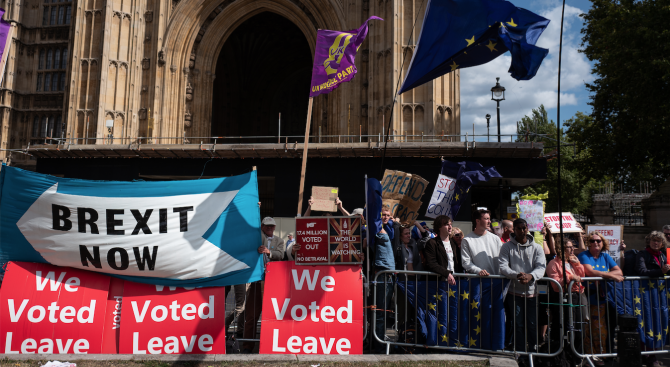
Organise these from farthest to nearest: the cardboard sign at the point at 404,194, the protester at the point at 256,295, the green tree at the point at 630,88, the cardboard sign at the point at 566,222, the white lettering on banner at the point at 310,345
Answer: the green tree at the point at 630,88 → the cardboard sign at the point at 566,222 → the cardboard sign at the point at 404,194 → the protester at the point at 256,295 → the white lettering on banner at the point at 310,345

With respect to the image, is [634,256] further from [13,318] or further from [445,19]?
[13,318]

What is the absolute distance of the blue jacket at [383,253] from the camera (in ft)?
19.6

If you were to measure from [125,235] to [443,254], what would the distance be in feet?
13.0

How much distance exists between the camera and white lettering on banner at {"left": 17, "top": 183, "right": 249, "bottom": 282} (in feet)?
17.7

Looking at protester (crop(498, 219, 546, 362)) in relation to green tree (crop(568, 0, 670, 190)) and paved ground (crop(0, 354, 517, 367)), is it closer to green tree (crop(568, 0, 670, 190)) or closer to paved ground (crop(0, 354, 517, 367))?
paved ground (crop(0, 354, 517, 367))

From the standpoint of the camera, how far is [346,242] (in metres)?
5.56

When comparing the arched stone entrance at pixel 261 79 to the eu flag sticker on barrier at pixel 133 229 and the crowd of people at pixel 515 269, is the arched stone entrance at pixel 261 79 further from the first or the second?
the crowd of people at pixel 515 269

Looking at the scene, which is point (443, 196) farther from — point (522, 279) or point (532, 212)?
point (522, 279)

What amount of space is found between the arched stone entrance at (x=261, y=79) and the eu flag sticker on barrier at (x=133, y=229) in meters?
24.1

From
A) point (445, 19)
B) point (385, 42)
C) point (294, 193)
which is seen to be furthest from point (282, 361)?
point (385, 42)

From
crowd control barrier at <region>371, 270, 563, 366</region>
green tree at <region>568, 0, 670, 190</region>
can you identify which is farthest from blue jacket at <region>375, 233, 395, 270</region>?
green tree at <region>568, 0, 670, 190</region>

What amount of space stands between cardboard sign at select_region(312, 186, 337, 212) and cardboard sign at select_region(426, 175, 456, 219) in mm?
3741

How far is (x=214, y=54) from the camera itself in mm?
22656

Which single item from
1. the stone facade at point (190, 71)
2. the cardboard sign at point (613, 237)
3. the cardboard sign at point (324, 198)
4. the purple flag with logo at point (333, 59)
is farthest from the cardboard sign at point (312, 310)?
the stone facade at point (190, 71)
